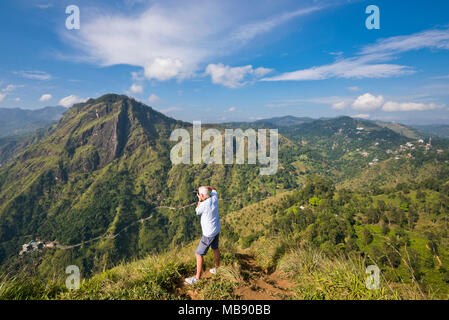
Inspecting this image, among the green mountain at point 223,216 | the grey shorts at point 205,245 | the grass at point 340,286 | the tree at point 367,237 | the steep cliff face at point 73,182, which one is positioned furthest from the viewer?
the steep cliff face at point 73,182

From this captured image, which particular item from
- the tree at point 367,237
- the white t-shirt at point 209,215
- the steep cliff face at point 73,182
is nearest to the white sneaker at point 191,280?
the white t-shirt at point 209,215

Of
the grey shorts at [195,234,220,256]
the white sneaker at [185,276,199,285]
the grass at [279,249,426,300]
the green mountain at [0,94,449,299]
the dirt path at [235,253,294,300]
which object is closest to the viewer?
the grass at [279,249,426,300]

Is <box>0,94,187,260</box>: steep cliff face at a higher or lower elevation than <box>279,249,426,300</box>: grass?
lower

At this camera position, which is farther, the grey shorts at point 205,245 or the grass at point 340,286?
the grey shorts at point 205,245

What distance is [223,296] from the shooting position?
12.3ft

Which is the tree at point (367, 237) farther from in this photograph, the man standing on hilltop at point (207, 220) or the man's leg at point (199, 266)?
the man's leg at point (199, 266)

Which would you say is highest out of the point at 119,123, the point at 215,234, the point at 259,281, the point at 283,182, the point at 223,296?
the point at 119,123

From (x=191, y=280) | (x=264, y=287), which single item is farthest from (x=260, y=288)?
(x=191, y=280)

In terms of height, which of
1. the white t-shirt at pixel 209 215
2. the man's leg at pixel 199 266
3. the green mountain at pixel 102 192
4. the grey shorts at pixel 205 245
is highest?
A: the white t-shirt at pixel 209 215

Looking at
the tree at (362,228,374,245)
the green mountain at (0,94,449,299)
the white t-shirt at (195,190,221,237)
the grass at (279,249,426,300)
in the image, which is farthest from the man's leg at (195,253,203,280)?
the tree at (362,228,374,245)

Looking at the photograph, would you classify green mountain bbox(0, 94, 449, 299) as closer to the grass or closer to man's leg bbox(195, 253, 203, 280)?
the grass
